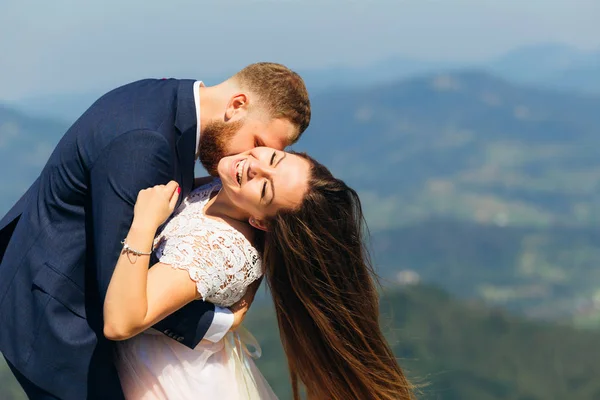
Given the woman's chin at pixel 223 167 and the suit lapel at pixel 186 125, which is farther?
the woman's chin at pixel 223 167

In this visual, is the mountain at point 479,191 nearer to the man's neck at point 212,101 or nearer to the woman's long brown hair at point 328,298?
the woman's long brown hair at point 328,298

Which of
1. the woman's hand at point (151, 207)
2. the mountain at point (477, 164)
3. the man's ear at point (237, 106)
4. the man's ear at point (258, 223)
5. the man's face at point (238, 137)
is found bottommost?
the mountain at point (477, 164)

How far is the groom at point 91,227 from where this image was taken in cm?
380

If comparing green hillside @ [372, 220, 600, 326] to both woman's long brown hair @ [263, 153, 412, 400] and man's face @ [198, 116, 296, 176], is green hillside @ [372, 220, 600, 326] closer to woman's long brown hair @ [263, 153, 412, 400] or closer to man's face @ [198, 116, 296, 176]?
woman's long brown hair @ [263, 153, 412, 400]

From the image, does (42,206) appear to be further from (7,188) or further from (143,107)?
(7,188)

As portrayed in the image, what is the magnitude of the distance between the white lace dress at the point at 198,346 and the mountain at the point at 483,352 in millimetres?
43579

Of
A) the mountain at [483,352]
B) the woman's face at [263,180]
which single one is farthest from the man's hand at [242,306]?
the mountain at [483,352]

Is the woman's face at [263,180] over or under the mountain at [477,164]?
over

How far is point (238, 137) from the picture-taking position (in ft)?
14.3

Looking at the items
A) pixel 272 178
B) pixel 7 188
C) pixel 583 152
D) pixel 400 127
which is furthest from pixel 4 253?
pixel 400 127

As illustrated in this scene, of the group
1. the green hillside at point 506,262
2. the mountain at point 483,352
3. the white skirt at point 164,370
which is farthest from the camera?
the green hillside at point 506,262

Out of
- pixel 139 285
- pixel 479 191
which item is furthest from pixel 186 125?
pixel 479 191

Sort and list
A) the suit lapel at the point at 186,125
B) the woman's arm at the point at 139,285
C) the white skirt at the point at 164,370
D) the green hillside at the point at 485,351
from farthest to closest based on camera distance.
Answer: the green hillside at the point at 485,351, the white skirt at the point at 164,370, the suit lapel at the point at 186,125, the woman's arm at the point at 139,285

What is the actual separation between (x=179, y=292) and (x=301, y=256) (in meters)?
0.73
